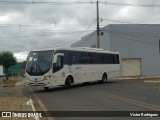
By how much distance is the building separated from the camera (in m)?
57.6

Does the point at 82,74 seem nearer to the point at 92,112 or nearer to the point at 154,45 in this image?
the point at 92,112

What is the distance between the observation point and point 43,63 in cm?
2883

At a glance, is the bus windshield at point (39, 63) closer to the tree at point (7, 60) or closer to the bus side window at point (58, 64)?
the bus side window at point (58, 64)

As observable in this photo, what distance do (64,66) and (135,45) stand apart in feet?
97.8

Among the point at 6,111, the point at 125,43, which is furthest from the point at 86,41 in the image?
the point at 6,111

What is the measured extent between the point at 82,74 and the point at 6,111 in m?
18.8

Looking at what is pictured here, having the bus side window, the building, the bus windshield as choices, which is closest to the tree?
the building

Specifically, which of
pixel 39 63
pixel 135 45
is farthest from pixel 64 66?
pixel 135 45

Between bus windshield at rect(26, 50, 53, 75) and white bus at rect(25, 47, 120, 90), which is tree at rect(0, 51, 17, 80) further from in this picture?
bus windshield at rect(26, 50, 53, 75)

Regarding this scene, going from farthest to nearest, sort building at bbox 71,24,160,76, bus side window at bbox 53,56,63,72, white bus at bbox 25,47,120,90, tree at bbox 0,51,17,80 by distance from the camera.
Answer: tree at bbox 0,51,17,80 → building at bbox 71,24,160,76 → bus side window at bbox 53,56,63,72 → white bus at bbox 25,47,120,90

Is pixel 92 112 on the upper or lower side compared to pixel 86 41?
lower

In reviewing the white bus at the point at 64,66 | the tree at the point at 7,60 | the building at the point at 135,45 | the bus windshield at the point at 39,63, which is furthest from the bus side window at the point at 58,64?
the tree at the point at 7,60

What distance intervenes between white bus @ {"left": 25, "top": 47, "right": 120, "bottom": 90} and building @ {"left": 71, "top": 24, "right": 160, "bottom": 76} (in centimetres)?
1956

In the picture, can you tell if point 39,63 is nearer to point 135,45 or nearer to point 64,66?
point 64,66
